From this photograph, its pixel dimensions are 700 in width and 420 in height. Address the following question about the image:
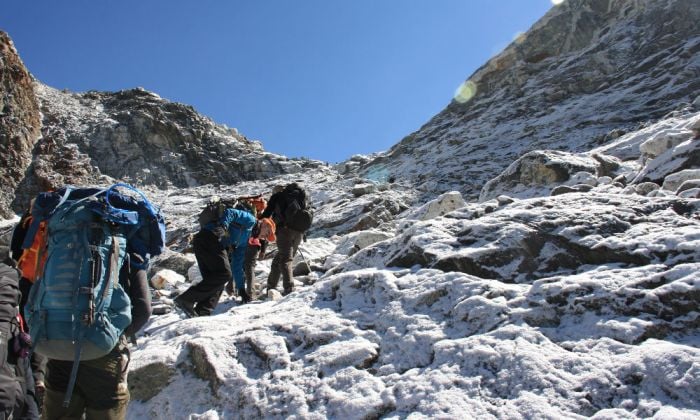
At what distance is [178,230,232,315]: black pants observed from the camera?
5.75m

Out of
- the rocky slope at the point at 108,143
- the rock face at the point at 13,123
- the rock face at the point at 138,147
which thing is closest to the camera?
the rock face at the point at 13,123

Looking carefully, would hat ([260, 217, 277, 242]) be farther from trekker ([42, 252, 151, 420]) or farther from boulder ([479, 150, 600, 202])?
boulder ([479, 150, 600, 202])

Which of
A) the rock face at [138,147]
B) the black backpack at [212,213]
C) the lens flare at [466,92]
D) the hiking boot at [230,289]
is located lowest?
the hiking boot at [230,289]

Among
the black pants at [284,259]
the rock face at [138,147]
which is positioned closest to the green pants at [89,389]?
the black pants at [284,259]

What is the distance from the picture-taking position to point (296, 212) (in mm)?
6973

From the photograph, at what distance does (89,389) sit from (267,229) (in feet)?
13.5

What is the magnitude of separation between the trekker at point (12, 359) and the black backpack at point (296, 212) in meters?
3.90

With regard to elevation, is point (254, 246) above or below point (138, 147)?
below

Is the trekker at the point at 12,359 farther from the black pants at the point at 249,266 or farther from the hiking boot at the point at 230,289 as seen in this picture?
the hiking boot at the point at 230,289

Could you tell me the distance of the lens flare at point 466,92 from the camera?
3941 cm

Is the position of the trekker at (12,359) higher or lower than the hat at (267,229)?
lower

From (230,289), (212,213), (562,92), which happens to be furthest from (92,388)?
(562,92)

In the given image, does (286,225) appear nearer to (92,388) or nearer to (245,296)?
(245,296)

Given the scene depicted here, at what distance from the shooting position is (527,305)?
350 centimetres
